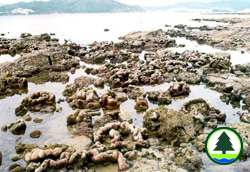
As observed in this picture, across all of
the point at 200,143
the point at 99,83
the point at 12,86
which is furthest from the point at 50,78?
the point at 200,143

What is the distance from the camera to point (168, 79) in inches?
838

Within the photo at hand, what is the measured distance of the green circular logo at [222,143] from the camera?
7.12m

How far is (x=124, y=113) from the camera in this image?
1365 centimetres

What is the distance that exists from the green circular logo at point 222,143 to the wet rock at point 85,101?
952 centimetres

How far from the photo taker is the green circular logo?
712cm

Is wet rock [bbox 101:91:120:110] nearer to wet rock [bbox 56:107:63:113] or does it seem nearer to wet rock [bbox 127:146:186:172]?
wet rock [bbox 56:107:63:113]

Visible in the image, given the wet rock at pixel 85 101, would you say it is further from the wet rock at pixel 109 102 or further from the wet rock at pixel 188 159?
the wet rock at pixel 188 159

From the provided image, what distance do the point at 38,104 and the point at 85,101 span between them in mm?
3581

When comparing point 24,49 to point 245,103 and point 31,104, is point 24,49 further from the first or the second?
point 245,103

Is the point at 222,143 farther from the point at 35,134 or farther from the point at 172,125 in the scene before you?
the point at 35,134

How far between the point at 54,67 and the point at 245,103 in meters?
20.5

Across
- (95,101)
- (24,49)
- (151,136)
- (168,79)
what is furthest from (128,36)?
(151,136)

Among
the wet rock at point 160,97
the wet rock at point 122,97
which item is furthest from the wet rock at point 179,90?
the wet rock at point 122,97

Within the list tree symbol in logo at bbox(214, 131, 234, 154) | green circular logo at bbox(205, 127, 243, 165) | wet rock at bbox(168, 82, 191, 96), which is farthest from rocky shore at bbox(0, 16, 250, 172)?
tree symbol in logo at bbox(214, 131, 234, 154)
